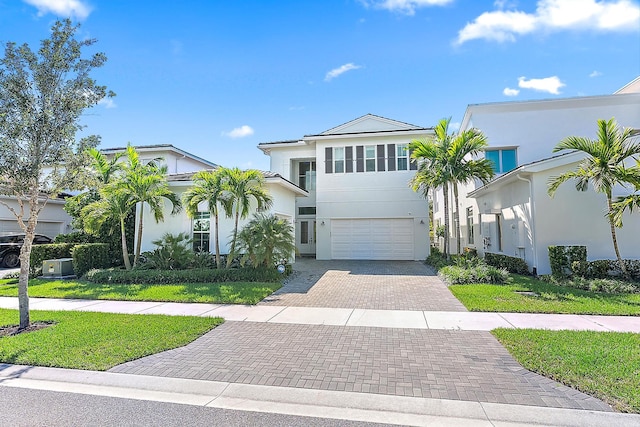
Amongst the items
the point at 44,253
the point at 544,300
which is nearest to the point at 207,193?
the point at 44,253

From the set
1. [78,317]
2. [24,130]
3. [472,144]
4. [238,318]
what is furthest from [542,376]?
[472,144]

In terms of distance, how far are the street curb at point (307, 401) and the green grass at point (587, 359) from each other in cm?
53

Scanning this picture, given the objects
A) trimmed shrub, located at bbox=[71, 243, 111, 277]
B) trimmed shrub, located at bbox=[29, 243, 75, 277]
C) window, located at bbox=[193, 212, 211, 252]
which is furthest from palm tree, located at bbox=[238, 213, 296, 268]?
trimmed shrub, located at bbox=[29, 243, 75, 277]

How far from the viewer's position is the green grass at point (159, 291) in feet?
30.9

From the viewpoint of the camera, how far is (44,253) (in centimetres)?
1414

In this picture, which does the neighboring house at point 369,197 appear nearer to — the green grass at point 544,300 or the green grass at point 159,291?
the green grass at point 544,300

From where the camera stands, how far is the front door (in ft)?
73.6

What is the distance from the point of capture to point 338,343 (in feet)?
19.3

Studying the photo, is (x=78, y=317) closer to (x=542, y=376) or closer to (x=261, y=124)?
(x=542, y=376)

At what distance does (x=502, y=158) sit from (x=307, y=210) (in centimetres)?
1157

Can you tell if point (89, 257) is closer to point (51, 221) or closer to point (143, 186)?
point (143, 186)

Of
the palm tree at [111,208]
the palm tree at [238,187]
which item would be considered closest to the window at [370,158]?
the palm tree at [238,187]

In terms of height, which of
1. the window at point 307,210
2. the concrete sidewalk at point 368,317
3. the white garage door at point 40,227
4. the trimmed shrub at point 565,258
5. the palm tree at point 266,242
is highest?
the window at point 307,210

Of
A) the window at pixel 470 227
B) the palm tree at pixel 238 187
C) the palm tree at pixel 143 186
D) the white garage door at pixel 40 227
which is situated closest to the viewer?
the palm tree at pixel 238 187
